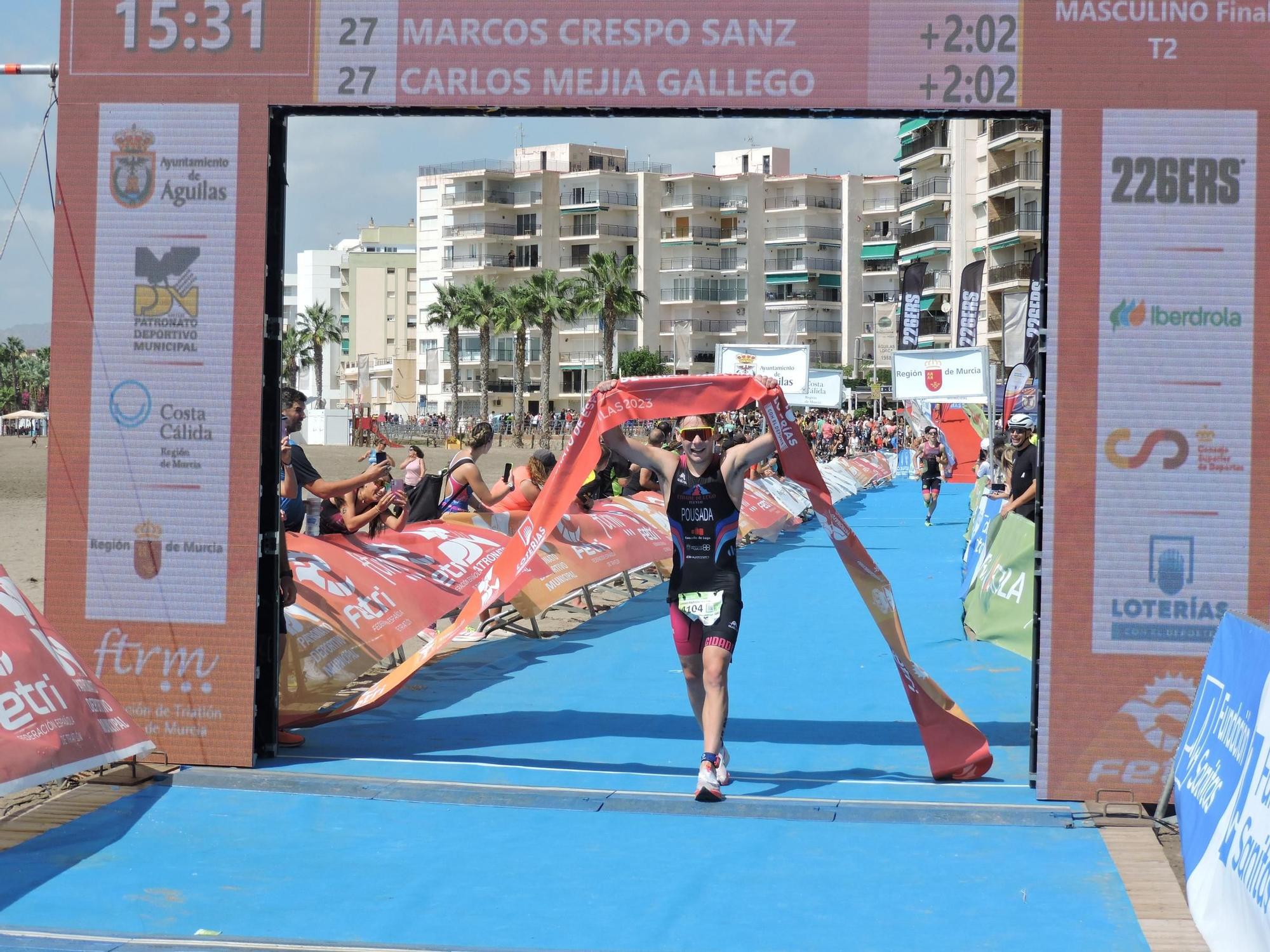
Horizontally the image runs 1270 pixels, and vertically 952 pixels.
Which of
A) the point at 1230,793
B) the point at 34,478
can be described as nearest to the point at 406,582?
the point at 1230,793

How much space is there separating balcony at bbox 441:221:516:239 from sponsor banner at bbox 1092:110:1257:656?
→ 347 ft

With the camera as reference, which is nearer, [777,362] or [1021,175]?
[777,362]

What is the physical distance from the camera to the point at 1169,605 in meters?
7.25

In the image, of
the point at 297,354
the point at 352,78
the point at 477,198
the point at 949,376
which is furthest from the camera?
the point at 297,354

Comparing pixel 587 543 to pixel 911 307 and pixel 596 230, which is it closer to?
pixel 911 307

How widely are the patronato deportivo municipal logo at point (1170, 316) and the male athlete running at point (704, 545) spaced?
6.10 ft

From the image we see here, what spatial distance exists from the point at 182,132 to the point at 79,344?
1324 millimetres

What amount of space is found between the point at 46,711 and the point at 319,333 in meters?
118

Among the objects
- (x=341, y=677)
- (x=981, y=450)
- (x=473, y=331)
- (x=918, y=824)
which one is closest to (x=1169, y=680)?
(x=918, y=824)

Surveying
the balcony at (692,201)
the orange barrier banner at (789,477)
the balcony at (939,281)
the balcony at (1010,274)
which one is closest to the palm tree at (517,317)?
the balcony at (939,281)

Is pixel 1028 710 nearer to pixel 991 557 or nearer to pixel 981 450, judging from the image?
pixel 991 557

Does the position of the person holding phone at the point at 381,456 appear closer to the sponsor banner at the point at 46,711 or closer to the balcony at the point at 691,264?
the sponsor banner at the point at 46,711

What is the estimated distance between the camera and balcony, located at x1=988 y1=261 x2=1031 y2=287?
70.4 meters

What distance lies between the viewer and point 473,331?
4402 inches
